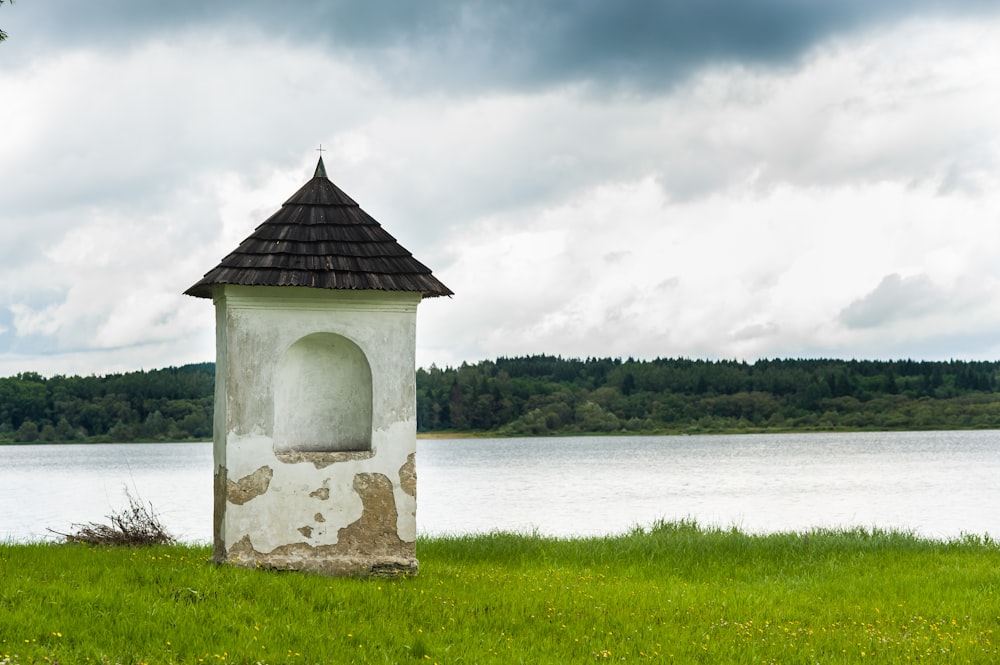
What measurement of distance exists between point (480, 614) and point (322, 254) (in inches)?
181

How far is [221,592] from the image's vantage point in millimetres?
9617

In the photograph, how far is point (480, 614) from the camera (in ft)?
32.3

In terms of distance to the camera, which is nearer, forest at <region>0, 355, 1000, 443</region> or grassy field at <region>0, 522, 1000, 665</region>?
grassy field at <region>0, 522, 1000, 665</region>

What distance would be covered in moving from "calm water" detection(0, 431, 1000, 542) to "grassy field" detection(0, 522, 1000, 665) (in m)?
7.47

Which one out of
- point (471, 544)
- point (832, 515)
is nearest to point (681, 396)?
point (832, 515)

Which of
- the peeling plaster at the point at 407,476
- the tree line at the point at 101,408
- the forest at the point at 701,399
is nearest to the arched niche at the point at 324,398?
the peeling plaster at the point at 407,476

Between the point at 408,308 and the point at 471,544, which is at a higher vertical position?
the point at 408,308

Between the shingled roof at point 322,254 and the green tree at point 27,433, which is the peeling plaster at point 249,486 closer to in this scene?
the shingled roof at point 322,254

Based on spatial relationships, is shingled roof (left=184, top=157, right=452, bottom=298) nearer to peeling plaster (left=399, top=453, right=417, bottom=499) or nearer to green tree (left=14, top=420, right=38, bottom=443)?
peeling plaster (left=399, top=453, right=417, bottom=499)

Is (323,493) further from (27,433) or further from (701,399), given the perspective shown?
(701,399)

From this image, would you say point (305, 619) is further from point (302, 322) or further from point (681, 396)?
point (681, 396)

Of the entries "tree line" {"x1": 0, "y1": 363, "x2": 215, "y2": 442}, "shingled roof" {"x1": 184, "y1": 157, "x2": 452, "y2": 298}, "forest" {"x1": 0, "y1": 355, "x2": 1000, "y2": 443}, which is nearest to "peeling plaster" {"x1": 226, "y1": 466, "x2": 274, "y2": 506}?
"shingled roof" {"x1": 184, "y1": 157, "x2": 452, "y2": 298}

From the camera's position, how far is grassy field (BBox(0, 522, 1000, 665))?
824cm

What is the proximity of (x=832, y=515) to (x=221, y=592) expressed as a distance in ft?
85.3
